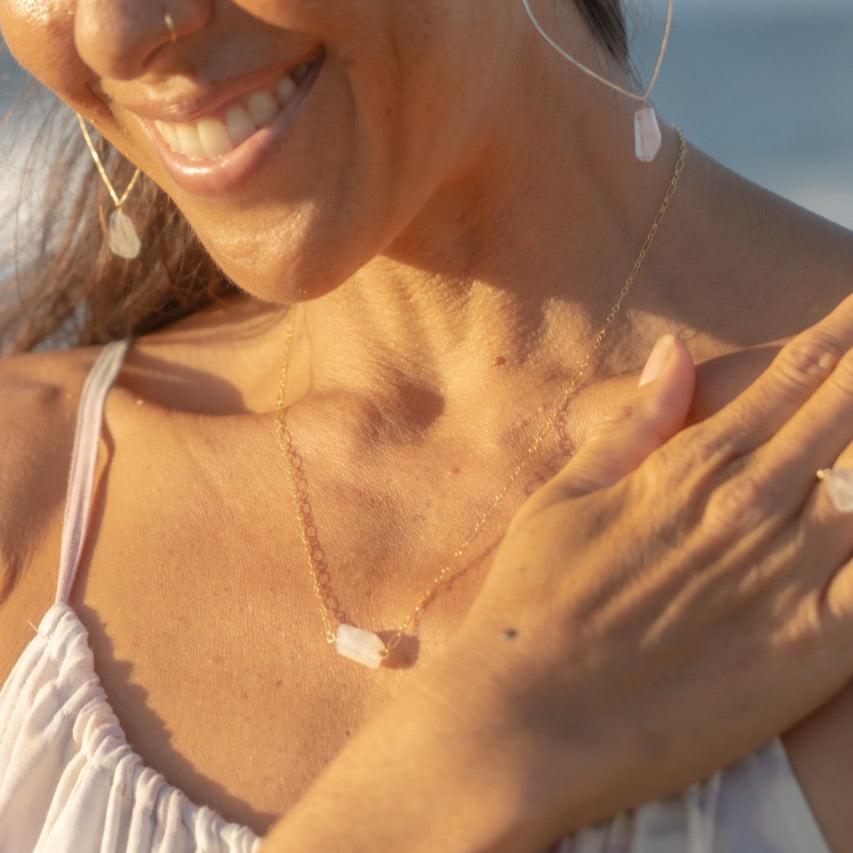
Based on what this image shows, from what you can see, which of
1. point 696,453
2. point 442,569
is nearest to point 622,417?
point 696,453

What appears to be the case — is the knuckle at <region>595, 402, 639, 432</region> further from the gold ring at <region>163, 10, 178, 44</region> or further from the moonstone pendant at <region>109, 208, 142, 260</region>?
the moonstone pendant at <region>109, 208, 142, 260</region>

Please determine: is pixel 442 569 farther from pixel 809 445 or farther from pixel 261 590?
pixel 809 445

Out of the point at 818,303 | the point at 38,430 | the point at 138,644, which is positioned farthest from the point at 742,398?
the point at 38,430

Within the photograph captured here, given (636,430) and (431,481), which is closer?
(636,430)

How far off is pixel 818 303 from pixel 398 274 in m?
0.61

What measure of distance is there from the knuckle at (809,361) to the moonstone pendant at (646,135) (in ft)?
1.67

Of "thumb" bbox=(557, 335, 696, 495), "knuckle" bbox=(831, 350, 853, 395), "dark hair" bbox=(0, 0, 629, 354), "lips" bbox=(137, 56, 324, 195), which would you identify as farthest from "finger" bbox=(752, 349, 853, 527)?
"dark hair" bbox=(0, 0, 629, 354)

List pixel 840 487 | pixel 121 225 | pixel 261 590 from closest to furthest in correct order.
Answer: pixel 840 487 → pixel 261 590 → pixel 121 225

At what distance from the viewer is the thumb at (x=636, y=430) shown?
6.20ft

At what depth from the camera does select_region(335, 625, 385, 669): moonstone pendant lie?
2.07 meters

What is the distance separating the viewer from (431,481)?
2252mm

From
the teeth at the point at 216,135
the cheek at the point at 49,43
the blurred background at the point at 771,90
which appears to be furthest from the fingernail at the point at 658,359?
the blurred background at the point at 771,90

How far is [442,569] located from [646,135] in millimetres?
677

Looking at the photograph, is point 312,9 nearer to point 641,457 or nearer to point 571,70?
point 571,70
